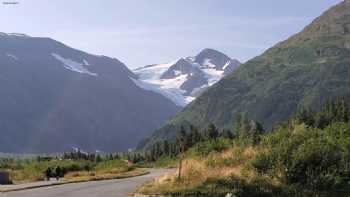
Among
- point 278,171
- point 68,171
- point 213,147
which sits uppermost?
point 213,147

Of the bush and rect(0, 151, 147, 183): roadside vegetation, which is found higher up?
the bush

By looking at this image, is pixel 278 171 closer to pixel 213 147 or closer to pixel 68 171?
pixel 213 147

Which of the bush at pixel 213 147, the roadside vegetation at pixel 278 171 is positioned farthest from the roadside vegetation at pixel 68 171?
the roadside vegetation at pixel 278 171

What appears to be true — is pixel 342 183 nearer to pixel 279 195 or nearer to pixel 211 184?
pixel 279 195

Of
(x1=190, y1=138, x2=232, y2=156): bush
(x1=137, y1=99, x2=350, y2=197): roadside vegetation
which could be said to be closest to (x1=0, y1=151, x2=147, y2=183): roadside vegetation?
(x1=190, y1=138, x2=232, y2=156): bush

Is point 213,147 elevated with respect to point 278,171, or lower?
elevated

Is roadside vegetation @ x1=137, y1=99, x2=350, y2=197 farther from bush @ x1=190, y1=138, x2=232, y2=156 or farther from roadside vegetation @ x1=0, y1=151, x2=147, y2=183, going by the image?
roadside vegetation @ x1=0, y1=151, x2=147, y2=183

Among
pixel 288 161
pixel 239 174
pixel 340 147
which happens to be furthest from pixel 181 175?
pixel 340 147

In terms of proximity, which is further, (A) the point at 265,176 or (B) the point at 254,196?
(A) the point at 265,176

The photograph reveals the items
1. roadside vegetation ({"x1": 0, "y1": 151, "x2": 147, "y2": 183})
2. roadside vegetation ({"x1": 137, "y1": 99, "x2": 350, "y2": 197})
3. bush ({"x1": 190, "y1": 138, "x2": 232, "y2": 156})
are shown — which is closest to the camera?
roadside vegetation ({"x1": 137, "y1": 99, "x2": 350, "y2": 197})

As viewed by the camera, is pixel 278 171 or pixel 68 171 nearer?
pixel 278 171

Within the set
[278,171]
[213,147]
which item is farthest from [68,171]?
[278,171]

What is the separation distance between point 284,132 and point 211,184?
9.17m

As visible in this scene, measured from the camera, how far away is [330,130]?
37281 mm
